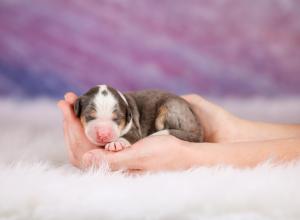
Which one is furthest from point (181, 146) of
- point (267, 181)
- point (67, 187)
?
point (67, 187)

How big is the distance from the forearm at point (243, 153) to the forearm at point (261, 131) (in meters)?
0.85

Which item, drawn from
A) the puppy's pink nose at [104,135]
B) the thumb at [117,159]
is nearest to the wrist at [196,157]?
the thumb at [117,159]

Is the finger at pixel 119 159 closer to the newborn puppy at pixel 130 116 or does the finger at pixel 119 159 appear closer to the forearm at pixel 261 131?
the newborn puppy at pixel 130 116

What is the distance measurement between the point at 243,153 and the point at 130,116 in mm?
953

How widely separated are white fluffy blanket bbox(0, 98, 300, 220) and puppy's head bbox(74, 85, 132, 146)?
39 cm

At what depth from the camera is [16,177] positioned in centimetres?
327

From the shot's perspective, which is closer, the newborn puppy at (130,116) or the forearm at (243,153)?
the forearm at (243,153)

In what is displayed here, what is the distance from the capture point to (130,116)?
4309mm

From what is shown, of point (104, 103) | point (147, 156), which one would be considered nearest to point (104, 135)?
point (104, 103)

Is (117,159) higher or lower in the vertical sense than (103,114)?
lower

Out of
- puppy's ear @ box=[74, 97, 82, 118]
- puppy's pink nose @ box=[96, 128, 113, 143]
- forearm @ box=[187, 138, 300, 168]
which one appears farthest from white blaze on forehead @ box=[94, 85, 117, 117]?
forearm @ box=[187, 138, 300, 168]

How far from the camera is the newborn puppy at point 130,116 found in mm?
3977

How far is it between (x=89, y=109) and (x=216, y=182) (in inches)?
49.7

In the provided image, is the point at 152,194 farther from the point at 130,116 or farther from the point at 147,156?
the point at 130,116
